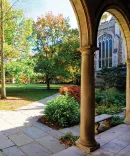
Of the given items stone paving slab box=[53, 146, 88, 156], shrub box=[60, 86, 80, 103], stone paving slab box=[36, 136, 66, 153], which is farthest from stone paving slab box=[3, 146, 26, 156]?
shrub box=[60, 86, 80, 103]

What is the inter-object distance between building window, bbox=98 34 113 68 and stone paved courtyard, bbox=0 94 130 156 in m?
14.9

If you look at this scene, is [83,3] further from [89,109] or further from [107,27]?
[107,27]

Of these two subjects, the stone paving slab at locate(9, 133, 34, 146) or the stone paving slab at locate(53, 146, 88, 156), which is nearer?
the stone paving slab at locate(53, 146, 88, 156)

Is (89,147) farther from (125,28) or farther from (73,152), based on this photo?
(125,28)

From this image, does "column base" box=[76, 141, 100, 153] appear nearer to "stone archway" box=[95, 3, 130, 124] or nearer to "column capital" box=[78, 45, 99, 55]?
"column capital" box=[78, 45, 99, 55]

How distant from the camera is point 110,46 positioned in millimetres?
19844

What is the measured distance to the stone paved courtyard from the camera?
12.0 feet

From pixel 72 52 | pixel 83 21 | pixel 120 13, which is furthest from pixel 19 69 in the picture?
pixel 72 52

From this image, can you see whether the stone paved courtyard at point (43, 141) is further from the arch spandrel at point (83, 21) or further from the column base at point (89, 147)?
the arch spandrel at point (83, 21)

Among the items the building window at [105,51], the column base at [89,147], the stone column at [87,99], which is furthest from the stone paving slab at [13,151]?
the building window at [105,51]

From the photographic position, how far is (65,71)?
754 inches

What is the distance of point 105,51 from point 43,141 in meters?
17.0

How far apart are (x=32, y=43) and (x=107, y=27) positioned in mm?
9710

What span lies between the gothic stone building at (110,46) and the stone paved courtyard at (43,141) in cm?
1428
